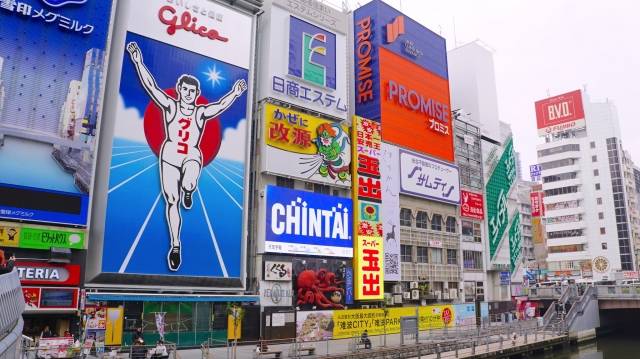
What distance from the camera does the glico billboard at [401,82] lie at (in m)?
53.1

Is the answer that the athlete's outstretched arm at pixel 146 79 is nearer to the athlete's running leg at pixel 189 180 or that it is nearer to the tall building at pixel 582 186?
the athlete's running leg at pixel 189 180

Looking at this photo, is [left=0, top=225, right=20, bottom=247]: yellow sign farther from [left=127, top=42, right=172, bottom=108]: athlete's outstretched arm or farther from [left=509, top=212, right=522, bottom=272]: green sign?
[left=509, top=212, right=522, bottom=272]: green sign

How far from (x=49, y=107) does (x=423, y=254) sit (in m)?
36.6

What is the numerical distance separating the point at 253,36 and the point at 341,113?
10.8m

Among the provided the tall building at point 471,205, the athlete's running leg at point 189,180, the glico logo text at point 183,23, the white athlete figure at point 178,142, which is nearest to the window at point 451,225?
the tall building at point 471,205

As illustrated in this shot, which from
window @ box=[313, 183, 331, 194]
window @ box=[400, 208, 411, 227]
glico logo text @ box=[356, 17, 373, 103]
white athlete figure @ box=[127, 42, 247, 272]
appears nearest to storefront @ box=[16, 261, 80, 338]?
white athlete figure @ box=[127, 42, 247, 272]

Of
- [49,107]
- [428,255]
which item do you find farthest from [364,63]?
[49,107]

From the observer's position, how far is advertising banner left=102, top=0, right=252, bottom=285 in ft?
111

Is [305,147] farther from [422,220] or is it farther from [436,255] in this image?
[436,255]

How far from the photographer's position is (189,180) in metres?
36.6

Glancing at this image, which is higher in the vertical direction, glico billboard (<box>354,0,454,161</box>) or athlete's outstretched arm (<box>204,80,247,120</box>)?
glico billboard (<box>354,0,454,161</box>)

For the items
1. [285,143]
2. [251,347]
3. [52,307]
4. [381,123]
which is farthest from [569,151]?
[52,307]

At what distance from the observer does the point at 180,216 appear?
117ft

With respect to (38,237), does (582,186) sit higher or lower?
higher
